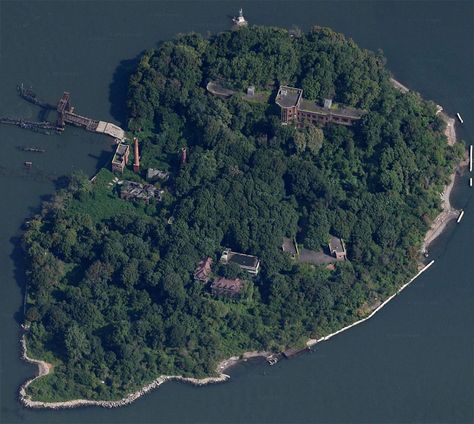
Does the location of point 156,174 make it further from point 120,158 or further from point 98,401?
point 98,401

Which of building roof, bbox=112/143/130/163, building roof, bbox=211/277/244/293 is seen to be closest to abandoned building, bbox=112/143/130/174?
building roof, bbox=112/143/130/163

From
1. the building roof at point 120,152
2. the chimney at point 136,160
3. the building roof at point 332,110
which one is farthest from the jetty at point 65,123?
the building roof at point 332,110

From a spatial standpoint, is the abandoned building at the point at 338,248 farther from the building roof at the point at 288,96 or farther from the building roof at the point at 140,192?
the building roof at the point at 140,192

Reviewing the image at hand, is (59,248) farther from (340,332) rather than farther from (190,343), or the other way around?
(340,332)

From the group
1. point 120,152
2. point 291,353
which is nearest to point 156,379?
point 291,353

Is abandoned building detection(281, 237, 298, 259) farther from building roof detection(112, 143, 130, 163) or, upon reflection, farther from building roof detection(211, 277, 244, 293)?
building roof detection(112, 143, 130, 163)
